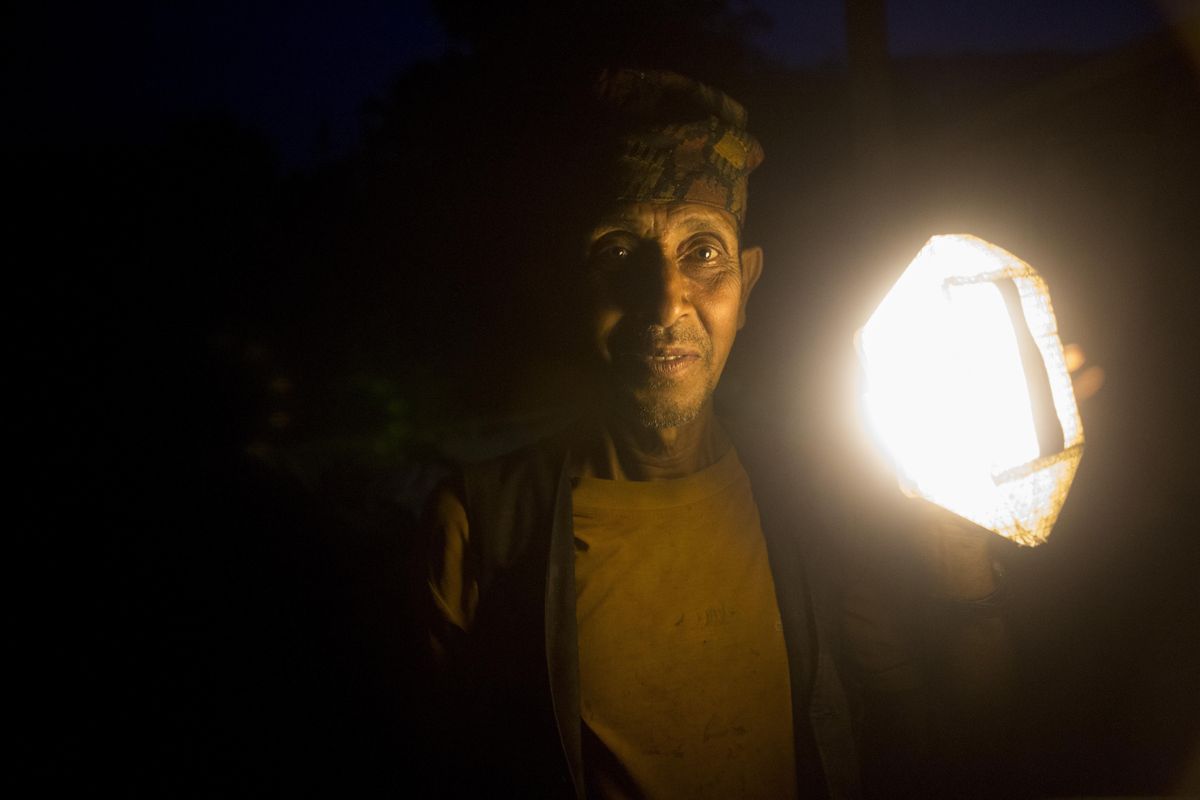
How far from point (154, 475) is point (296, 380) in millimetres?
1106

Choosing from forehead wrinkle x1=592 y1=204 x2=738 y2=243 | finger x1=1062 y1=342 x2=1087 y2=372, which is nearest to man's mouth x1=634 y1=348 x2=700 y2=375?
forehead wrinkle x1=592 y1=204 x2=738 y2=243

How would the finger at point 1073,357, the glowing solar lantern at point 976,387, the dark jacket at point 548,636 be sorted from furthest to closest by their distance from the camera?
Answer: the dark jacket at point 548,636 < the finger at point 1073,357 < the glowing solar lantern at point 976,387

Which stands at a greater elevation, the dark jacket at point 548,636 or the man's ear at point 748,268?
the man's ear at point 748,268

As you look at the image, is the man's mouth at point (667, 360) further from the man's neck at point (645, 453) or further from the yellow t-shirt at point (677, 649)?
the yellow t-shirt at point (677, 649)

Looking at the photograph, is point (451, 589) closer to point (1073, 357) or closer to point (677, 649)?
point (677, 649)

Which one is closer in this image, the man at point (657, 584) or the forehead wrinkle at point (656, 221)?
the man at point (657, 584)

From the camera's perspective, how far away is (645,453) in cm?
209

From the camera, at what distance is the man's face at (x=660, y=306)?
1.87m

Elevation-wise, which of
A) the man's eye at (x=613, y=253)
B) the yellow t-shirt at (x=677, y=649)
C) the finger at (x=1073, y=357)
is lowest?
the yellow t-shirt at (x=677, y=649)

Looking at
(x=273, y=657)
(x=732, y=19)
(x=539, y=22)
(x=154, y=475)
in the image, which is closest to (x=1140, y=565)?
(x=732, y=19)

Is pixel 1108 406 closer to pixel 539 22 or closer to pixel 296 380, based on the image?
pixel 539 22

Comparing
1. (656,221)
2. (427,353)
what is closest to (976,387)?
(656,221)

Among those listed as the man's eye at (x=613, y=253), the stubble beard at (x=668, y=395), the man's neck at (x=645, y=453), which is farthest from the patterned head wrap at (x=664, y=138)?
the man's neck at (x=645, y=453)

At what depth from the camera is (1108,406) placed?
2.56 meters
